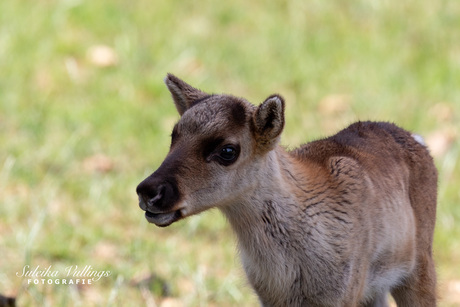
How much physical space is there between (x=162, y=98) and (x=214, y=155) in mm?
5080

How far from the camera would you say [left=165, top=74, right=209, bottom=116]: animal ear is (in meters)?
5.38

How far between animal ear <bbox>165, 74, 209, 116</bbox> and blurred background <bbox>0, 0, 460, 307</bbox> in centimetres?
160

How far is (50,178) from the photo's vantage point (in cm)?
827

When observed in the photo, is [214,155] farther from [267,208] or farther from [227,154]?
[267,208]

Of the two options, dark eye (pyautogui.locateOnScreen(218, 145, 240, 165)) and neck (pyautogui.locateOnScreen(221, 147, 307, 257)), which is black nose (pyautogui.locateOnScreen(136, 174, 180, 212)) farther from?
neck (pyautogui.locateOnScreen(221, 147, 307, 257))

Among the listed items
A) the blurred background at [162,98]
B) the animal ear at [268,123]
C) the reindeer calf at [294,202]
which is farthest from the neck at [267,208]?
the blurred background at [162,98]

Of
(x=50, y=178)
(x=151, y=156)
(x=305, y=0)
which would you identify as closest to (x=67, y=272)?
(x=50, y=178)

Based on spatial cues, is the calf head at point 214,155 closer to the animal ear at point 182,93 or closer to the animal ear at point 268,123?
the animal ear at point 268,123

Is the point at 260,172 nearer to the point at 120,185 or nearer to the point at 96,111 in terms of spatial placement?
the point at 120,185

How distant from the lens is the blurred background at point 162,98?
7.23 metres

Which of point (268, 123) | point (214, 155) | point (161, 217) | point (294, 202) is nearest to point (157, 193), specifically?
point (161, 217)

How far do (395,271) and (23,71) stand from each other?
18.9 ft

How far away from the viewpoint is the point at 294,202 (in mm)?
5152

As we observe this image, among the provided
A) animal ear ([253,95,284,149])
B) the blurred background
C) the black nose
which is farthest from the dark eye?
the blurred background
